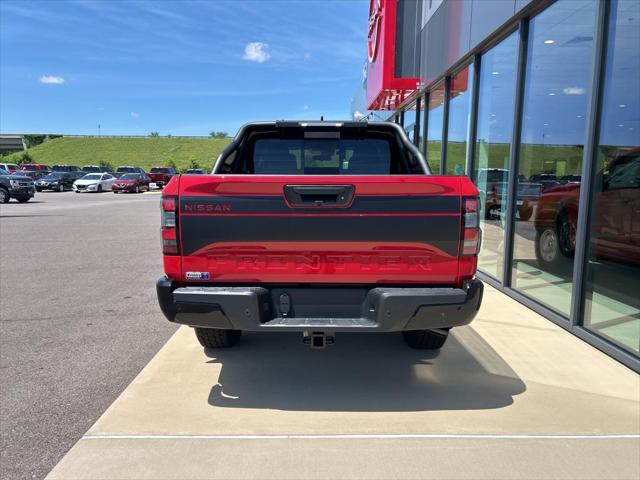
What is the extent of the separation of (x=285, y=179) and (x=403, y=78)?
9.54 m

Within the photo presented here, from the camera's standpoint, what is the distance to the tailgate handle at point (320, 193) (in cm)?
305

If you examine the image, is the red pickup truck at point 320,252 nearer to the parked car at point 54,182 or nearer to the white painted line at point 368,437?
the white painted line at point 368,437

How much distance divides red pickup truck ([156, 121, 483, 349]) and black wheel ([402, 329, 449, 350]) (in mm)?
1117

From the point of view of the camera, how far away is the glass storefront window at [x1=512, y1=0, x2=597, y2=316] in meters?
5.15

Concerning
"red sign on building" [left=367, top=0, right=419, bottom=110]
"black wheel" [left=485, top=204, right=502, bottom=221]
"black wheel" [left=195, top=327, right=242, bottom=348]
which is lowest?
"black wheel" [left=195, top=327, right=242, bottom=348]

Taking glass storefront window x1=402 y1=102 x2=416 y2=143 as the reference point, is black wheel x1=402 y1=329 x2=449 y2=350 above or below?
below

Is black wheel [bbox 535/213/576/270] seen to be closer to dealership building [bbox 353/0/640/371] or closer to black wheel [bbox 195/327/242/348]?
dealership building [bbox 353/0/640/371]

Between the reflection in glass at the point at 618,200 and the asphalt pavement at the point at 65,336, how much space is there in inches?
169

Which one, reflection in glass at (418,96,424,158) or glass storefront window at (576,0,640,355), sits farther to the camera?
reflection in glass at (418,96,424,158)

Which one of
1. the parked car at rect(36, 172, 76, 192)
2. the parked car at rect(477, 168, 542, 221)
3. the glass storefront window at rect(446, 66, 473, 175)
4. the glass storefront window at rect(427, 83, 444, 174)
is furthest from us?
the parked car at rect(36, 172, 76, 192)

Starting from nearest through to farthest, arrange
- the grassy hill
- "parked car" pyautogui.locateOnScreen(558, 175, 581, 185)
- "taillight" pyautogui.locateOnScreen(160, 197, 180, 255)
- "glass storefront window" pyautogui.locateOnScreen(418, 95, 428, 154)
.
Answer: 1. "taillight" pyautogui.locateOnScreen(160, 197, 180, 255)
2. "parked car" pyautogui.locateOnScreen(558, 175, 581, 185)
3. "glass storefront window" pyautogui.locateOnScreen(418, 95, 428, 154)
4. the grassy hill

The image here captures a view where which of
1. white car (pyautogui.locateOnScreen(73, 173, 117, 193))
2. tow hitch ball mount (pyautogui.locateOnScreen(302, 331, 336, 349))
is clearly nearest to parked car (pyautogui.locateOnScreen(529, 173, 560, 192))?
tow hitch ball mount (pyautogui.locateOnScreen(302, 331, 336, 349))

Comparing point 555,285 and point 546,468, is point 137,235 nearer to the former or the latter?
point 555,285

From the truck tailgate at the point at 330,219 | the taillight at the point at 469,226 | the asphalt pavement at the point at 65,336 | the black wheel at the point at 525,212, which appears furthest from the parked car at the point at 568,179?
the asphalt pavement at the point at 65,336
